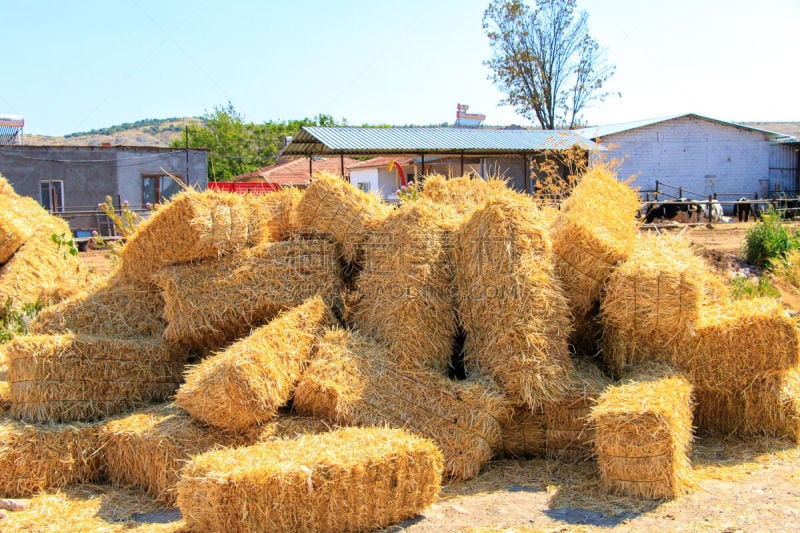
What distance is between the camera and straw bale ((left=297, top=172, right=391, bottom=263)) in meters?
6.81

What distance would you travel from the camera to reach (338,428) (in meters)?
5.15

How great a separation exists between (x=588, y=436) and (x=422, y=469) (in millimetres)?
1578

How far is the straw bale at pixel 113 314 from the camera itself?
6.77 meters

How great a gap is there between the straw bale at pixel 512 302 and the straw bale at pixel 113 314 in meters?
2.97

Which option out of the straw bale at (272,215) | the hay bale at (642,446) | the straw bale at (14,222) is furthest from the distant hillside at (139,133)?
the hay bale at (642,446)

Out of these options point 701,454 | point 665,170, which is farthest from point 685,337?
point 665,170

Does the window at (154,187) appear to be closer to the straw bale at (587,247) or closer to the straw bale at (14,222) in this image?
the straw bale at (14,222)

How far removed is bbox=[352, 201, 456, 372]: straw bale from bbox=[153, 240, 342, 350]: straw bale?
1.63 feet

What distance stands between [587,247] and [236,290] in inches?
120

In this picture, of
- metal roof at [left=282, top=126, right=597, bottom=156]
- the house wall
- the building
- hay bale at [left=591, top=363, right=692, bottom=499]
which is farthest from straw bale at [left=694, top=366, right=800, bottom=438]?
the house wall

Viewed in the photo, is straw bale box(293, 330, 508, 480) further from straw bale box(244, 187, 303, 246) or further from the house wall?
the house wall

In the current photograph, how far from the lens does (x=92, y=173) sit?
89.8 ft

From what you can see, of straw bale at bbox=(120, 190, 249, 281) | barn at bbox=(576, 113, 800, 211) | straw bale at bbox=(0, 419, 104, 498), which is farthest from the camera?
barn at bbox=(576, 113, 800, 211)

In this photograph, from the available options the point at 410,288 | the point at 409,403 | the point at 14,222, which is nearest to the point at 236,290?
the point at 410,288
